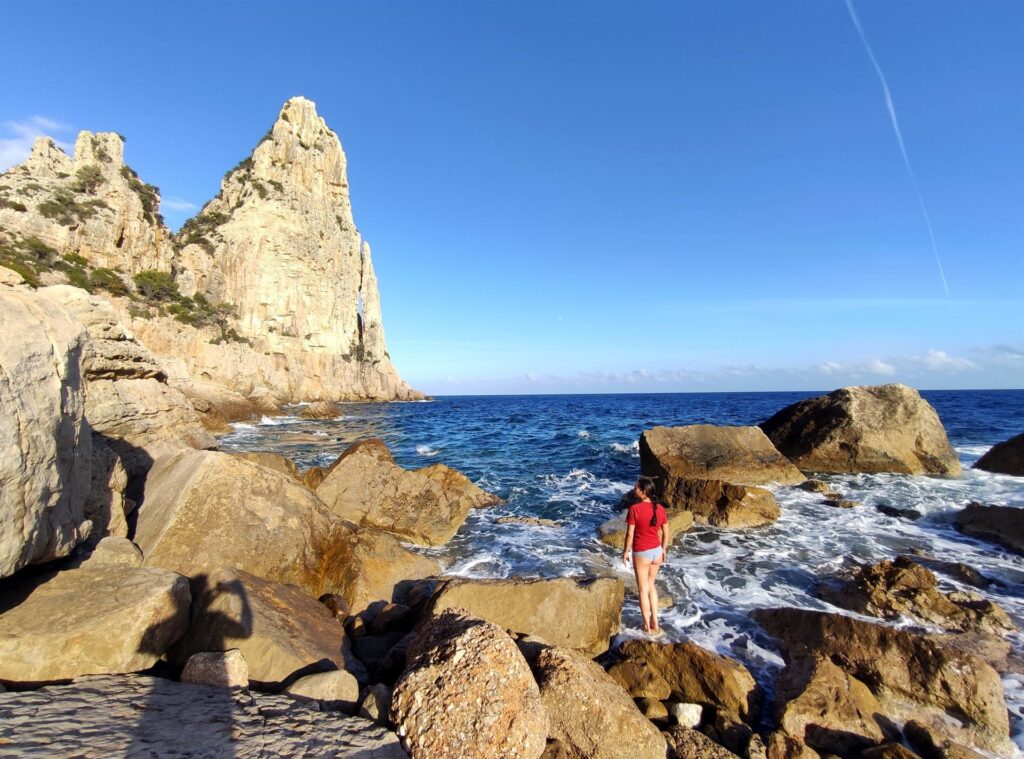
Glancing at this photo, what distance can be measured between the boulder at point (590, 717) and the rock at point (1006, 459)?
677 inches

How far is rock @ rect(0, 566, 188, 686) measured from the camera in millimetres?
3188

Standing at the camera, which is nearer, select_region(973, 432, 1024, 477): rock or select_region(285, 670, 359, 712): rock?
select_region(285, 670, 359, 712): rock

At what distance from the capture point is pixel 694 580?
745 cm

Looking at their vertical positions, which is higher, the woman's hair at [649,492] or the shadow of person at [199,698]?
the woman's hair at [649,492]

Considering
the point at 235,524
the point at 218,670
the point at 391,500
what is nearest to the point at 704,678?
the point at 218,670

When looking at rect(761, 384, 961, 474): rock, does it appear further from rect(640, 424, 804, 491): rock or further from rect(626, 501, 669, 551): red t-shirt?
rect(626, 501, 669, 551): red t-shirt

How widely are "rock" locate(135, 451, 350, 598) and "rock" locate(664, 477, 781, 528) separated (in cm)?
769

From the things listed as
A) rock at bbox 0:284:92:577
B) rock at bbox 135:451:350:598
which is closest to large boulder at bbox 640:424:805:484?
rock at bbox 135:451:350:598

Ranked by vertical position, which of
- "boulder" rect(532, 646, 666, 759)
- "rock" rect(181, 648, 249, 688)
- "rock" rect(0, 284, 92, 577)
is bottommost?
"boulder" rect(532, 646, 666, 759)

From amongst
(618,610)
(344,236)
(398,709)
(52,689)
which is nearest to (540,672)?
(398,709)

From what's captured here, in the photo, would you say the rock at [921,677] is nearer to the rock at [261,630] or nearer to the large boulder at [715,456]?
the rock at [261,630]

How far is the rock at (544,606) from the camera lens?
17.1ft

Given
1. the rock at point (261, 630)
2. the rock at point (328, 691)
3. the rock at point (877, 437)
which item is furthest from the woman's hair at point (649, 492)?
the rock at point (877, 437)

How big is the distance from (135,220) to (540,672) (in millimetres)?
58328
